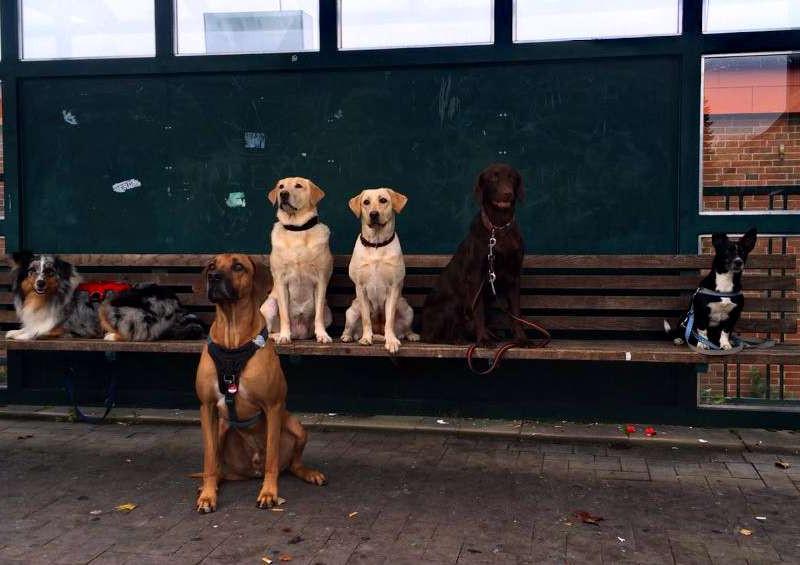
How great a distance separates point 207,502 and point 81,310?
8.87ft

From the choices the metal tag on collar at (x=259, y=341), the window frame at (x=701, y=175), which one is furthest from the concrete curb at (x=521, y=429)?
the metal tag on collar at (x=259, y=341)

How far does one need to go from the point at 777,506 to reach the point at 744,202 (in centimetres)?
249

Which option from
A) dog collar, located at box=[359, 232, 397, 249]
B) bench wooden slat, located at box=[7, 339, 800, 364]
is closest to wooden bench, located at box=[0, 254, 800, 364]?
bench wooden slat, located at box=[7, 339, 800, 364]

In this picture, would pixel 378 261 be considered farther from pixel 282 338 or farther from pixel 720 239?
pixel 720 239

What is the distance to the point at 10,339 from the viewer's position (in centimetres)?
608

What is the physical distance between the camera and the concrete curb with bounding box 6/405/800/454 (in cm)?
551

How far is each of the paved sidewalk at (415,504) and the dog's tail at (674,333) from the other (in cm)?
74

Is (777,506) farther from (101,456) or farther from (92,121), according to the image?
(92,121)

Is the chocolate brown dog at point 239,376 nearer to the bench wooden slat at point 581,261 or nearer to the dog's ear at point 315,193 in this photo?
the dog's ear at point 315,193

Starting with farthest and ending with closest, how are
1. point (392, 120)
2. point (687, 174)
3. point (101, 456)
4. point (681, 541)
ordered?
point (392, 120)
point (687, 174)
point (101, 456)
point (681, 541)

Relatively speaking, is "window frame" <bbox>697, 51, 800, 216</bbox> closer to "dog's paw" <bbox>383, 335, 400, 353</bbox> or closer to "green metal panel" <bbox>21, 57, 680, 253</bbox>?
"green metal panel" <bbox>21, 57, 680, 253</bbox>

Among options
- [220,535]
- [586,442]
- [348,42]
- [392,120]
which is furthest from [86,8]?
[586,442]

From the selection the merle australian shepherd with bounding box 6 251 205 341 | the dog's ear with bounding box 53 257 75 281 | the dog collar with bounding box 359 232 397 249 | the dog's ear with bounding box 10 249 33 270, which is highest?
the dog collar with bounding box 359 232 397 249

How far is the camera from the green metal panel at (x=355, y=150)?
6.04 meters
